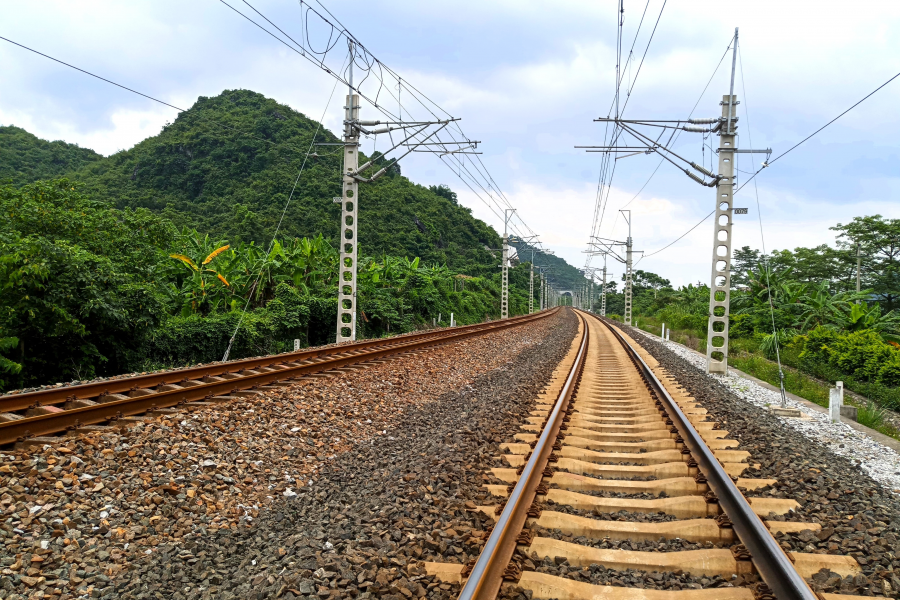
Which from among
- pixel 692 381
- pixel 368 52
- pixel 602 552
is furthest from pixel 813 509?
pixel 368 52

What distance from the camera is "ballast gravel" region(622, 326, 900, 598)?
3156mm

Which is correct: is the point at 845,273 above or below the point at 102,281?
above

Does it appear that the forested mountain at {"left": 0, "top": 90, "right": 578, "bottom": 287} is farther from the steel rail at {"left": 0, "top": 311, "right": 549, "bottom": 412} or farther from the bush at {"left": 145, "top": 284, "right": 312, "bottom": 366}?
the steel rail at {"left": 0, "top": 311, "right": 549, "bottom": 412}

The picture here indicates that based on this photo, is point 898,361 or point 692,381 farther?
point 898,361

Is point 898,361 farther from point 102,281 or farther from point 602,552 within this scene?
point 102,281

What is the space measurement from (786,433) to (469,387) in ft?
16.3

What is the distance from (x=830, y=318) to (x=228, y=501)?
22591 millimetres

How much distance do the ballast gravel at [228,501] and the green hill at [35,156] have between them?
41.2 m

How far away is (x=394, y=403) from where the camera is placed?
8.30 meters

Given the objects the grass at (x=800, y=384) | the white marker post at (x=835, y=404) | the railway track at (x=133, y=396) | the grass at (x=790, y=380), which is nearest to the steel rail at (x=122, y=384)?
the railway track at (x=133, y=396)

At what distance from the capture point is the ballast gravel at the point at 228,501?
3.37m

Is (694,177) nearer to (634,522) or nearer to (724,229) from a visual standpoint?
(724,229)

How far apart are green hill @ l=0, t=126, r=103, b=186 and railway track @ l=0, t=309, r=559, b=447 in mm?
38570

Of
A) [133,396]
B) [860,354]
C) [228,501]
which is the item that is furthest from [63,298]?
[860,354]
